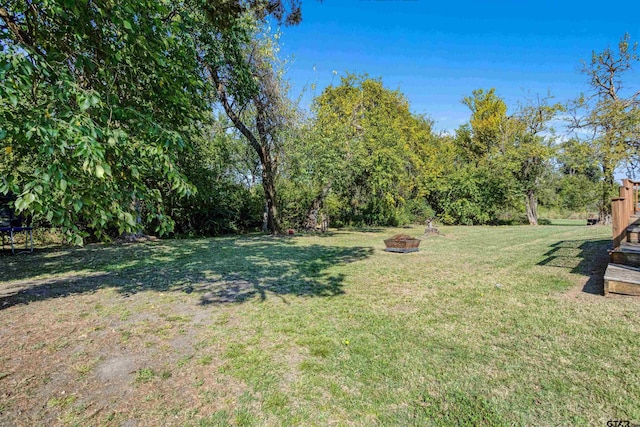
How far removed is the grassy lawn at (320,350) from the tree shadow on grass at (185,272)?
2.5 inches

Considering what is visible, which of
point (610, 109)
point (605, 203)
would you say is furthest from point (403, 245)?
point (605, 203)

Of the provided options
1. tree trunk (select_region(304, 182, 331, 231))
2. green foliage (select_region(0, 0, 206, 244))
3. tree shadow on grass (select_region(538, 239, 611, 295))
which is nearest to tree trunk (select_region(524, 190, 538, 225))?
tree shadow on grass (select_region(538, 239, 611, 295))

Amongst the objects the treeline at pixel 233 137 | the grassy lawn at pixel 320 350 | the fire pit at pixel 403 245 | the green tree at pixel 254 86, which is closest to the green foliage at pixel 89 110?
the treeline at pixel 233 137

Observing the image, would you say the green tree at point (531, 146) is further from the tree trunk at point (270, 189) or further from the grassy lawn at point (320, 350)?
the grassy lawn at point (320, 350)

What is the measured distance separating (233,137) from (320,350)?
12304 mm

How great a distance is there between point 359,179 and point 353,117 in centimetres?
278

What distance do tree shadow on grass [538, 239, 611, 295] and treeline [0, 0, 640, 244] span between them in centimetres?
187

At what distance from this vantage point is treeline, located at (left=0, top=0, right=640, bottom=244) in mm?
2516

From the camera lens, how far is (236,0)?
5316 millimetres

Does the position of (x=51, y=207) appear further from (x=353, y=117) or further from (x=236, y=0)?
(x=353, y=117)

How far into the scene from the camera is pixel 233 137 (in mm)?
13734

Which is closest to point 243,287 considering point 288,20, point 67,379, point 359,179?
point 67,379

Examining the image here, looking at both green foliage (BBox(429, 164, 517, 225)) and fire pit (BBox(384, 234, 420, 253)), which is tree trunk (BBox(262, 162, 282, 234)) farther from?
green foliage (BBox(429, 164, 517, 225))

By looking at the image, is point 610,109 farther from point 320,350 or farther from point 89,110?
point 89,110
